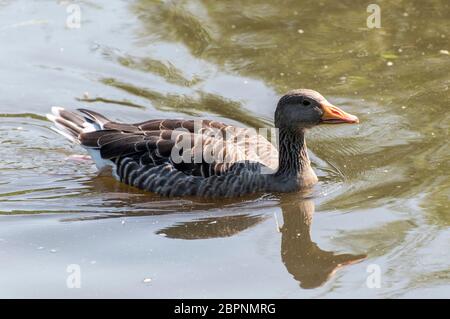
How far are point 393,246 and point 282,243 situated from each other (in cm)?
126

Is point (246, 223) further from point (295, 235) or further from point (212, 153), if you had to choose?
point (212, 153)

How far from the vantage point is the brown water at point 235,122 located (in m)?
10.1

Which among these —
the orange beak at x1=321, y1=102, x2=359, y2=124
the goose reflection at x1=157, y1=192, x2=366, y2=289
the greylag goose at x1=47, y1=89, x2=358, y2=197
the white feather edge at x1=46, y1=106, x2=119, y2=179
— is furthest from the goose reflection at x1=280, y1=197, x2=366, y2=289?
the white feather edge at x1=46, y1=106, x2=119, y2=179

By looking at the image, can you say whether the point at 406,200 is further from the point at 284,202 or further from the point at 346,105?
the point at 346,105

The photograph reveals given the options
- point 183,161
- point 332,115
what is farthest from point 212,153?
point 332,115

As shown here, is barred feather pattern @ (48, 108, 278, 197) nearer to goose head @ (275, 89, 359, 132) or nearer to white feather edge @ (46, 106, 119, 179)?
white feather edge @ (46, 106, 119, 179)

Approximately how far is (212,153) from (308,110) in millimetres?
1335

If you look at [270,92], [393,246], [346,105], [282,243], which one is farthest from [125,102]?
[393,246]

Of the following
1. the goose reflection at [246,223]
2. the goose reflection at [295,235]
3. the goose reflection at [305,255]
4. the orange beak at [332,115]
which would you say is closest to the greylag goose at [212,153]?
the orange beak at [332,115]

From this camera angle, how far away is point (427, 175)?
1220cm

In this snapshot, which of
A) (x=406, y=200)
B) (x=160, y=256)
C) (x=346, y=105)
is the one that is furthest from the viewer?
(x=346, y=105)

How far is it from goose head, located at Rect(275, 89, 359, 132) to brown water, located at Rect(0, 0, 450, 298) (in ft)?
2.85

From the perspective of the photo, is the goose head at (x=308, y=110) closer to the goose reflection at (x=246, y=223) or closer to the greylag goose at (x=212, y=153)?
the greylag goose at (x=212, y=153)

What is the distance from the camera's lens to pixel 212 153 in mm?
12250
